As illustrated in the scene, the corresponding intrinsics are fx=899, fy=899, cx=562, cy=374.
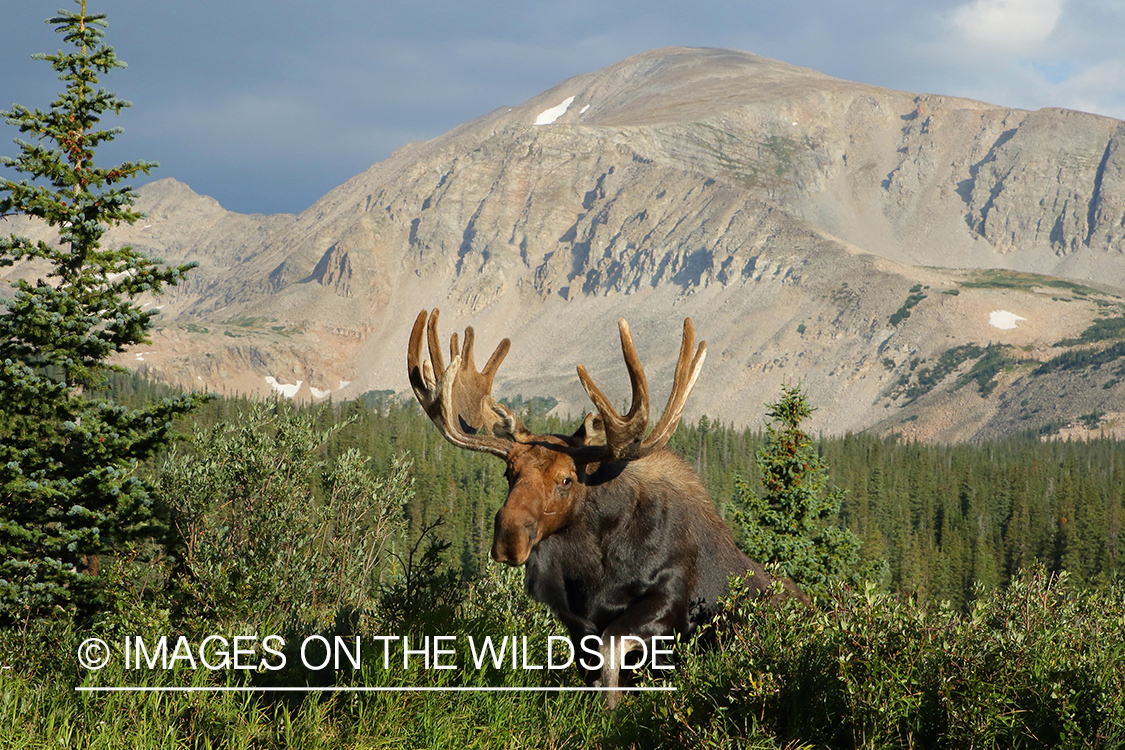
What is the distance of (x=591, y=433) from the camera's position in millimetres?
7867

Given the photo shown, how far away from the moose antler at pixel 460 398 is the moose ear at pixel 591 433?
0.53m

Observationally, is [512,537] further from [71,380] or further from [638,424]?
[71,380]

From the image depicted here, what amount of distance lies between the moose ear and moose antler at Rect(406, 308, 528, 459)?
1.73 feet

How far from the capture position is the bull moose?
7145 mm

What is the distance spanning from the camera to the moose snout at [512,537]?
682cm

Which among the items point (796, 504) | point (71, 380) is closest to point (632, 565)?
point (71, 380)

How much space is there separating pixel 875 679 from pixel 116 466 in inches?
438

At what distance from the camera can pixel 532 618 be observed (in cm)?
962

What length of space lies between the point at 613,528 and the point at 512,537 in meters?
1.13

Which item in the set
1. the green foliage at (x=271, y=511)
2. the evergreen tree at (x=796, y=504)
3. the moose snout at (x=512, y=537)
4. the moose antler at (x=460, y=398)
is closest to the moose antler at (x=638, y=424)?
the moose antler at (x=460, y=398)

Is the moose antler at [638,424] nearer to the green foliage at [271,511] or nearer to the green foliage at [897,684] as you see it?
the green foliage at [897,684]

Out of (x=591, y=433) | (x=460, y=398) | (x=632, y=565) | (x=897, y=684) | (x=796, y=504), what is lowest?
(x=897, y=684)

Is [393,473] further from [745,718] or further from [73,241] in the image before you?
[745,718]

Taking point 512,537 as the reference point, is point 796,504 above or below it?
below
